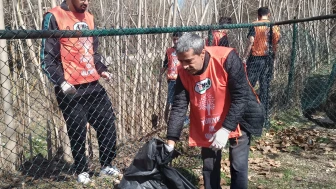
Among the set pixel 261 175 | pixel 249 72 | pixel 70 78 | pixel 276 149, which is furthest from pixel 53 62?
pixel 249 72

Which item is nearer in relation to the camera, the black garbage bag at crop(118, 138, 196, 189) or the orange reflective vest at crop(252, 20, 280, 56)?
the black garbage bag at crop(118, 138, 196, 189)

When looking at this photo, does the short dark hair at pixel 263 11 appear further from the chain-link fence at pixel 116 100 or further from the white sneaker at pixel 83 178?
the white sneaker at pixel 83 178

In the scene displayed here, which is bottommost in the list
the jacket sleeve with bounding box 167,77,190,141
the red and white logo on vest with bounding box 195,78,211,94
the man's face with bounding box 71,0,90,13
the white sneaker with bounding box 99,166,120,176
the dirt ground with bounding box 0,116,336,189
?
the dirt ground with bounding box 0,116,336,189

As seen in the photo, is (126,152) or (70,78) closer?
(70,78)

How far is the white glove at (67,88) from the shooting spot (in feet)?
9.65

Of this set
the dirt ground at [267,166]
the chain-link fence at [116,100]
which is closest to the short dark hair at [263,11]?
the chain-link fence at [116,100]

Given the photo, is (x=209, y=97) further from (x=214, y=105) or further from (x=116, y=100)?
(x=116, y=100)

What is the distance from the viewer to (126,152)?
443 centimetres

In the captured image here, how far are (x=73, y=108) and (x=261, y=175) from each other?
2.06m

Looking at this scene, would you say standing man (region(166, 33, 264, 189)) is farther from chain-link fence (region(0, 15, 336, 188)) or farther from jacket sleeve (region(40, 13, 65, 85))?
jacket sleeve (region(40, 13, 65, 85))

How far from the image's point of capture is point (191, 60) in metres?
2.46

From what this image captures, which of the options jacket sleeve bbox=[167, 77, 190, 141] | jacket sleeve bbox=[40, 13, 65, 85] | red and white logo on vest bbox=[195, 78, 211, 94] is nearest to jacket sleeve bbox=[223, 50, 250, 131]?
red and white logo on vest bbox=[195, 78, 211, 94]

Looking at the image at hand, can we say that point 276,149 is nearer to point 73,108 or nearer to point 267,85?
point 267,85

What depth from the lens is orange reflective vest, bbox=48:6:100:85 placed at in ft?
10.3
